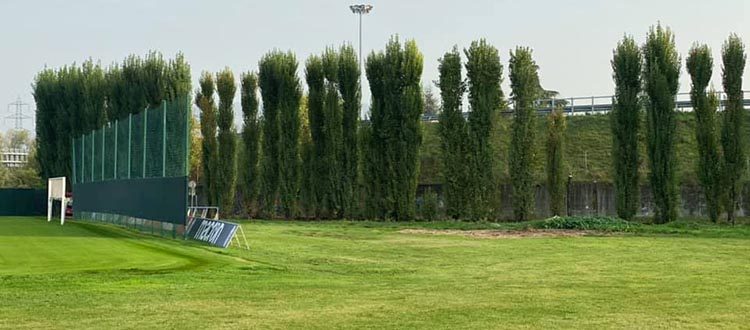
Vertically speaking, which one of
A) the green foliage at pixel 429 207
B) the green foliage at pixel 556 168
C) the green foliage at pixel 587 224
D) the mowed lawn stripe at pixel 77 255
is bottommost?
the mowed lawn stripe at pixel 77 255

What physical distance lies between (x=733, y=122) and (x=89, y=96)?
121 ft

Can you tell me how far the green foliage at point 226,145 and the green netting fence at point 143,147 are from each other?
7761 millimetres

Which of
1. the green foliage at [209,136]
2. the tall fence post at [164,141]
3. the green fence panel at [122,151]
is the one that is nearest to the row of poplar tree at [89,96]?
the green foliage at [209,136]

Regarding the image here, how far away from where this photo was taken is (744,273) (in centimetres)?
1452

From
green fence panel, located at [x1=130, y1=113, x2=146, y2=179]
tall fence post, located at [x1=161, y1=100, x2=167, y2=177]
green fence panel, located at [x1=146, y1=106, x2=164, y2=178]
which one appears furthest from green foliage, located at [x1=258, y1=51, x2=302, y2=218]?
tall fence post, located at [x1=161, y1=100, x2=167, y2=177]

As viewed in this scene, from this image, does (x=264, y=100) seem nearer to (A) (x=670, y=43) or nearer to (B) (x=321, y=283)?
(A) (x=670, y=43)

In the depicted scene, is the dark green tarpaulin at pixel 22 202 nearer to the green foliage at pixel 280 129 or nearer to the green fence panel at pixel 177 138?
the green foliage at pixel 280 129

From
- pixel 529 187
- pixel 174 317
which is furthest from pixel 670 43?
pixel 174 317

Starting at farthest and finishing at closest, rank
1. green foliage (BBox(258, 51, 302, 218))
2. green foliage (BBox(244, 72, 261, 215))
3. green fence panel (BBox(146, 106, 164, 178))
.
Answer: green foliage (BBox(244, 72, 261, 215)), green foliage (BBox(258, 51, 302, 218)), green fence panel (BBox(146, 106, 164, 178))

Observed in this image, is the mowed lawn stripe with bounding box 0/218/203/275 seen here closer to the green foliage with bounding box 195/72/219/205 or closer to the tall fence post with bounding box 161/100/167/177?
the tall fence post with bounding box 161/100/167/177

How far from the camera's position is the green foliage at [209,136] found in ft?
163

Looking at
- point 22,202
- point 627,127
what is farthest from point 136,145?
point 22,202

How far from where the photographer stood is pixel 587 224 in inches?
1181

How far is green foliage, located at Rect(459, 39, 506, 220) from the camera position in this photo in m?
41.5
